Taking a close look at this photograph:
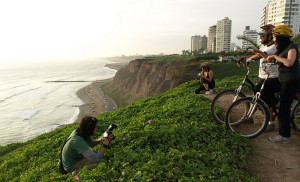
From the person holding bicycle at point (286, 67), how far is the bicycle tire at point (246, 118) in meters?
0.39

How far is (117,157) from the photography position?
4.31 metres

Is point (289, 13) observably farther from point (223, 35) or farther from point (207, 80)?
point (207, 80)

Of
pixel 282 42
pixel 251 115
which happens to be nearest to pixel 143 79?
pixel 251 115

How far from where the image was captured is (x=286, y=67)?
4.59 m

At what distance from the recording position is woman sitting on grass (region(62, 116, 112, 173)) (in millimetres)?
4207

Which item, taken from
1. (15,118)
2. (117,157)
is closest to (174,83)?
Result: (117,157)

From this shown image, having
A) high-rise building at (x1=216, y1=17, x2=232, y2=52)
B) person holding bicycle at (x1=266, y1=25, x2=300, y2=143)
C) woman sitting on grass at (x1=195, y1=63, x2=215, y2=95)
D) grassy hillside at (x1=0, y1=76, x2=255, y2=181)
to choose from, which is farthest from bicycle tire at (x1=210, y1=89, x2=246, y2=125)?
high-rise building at (x1=216, y1=17, x2=232, y2=52)

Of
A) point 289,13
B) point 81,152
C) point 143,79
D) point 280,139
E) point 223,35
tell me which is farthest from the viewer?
point 223,35

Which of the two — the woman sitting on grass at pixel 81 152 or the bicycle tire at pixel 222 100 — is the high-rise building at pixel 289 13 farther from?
the woman sitting on grass at pixel 81 152

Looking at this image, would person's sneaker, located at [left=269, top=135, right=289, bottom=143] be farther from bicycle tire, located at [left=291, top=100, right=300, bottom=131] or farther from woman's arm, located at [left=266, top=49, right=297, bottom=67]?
woman's arm, located at [left=266, top=49, right=297, bottom=67]

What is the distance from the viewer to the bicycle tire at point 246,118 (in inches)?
198

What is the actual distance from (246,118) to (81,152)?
172 inches

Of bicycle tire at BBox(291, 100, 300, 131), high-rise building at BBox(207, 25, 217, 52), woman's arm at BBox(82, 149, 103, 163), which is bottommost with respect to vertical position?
woman's arm at BBox(82, 149, 103, 163)

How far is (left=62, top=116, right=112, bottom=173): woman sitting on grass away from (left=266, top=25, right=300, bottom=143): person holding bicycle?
14.3 ft
